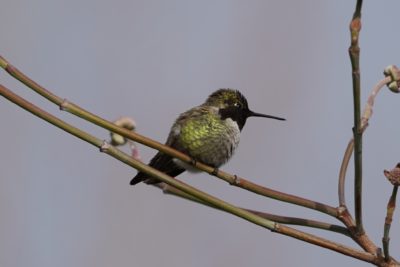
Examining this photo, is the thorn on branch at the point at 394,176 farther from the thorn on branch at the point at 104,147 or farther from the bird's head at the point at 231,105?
the bird's head at the point at 231,105

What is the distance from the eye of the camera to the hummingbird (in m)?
3.62

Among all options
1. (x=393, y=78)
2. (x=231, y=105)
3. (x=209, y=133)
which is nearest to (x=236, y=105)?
(x=231, y=105)

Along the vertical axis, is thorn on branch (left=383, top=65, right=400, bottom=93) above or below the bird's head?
below

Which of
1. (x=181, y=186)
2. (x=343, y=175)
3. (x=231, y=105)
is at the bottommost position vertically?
(x=181, y=186)

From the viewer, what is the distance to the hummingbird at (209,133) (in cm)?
362

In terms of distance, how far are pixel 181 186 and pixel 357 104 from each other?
500 millimetres

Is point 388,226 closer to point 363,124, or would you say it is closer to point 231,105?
point 363,124

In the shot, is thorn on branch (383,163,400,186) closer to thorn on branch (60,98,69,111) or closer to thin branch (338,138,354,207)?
thin branch (338,138,354,207)

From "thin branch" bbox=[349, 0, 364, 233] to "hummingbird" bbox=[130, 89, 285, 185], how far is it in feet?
5.47

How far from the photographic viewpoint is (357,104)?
1621 mm

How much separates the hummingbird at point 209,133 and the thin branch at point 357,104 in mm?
1669

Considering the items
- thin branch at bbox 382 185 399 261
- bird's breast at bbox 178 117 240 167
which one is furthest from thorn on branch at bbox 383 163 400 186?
bird's breast at bbox 178 117 240 167

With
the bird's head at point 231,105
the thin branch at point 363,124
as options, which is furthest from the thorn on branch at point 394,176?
the bird's head at point 231,105

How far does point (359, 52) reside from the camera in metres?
1.57
